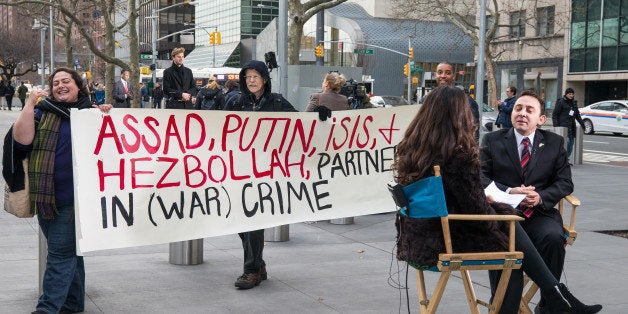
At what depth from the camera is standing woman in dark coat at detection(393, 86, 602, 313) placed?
4.68 metres

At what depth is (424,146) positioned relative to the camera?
4.75 metres

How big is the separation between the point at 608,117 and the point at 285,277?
30465mm

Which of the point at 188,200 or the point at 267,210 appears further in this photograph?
the point at 267,210

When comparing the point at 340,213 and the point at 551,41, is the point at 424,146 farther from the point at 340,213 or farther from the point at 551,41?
the point at 551,41

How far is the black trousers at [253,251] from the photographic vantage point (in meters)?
6.75

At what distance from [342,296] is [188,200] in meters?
1.48

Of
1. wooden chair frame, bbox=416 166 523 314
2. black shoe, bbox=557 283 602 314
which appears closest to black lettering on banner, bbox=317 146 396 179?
wooden chair frame, bbox=416 166 523 314

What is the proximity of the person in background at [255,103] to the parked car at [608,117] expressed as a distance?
98.5 feet

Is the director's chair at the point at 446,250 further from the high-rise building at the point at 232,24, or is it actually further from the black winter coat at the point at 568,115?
the high-rise building at the point at 232,24

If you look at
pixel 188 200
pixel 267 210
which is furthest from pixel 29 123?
pixel 267 210

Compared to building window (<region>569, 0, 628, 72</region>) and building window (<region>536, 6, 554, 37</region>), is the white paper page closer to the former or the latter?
building window (<region>569, 0, 628, 72</region>)

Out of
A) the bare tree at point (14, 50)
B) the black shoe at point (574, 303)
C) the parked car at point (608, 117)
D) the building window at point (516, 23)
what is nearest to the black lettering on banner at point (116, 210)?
the black shoe at point (574, 303)

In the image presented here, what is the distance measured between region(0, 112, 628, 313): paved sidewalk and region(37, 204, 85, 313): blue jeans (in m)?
0.42

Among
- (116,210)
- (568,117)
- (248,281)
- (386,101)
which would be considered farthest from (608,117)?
(116,210)
